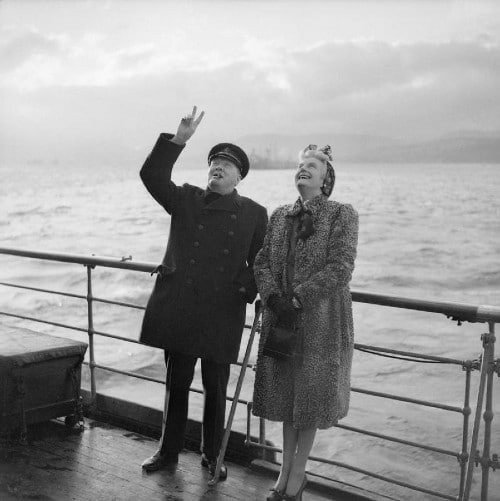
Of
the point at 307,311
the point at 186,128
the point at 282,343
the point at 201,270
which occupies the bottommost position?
the point at 282,343

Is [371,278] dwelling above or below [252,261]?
below

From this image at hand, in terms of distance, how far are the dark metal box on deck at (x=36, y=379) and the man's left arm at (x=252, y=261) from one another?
1.25 m

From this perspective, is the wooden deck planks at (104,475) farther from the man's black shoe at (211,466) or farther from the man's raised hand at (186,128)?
the man's raised hand at (186,128)

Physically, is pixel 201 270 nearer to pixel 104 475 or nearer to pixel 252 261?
pixel 252 261

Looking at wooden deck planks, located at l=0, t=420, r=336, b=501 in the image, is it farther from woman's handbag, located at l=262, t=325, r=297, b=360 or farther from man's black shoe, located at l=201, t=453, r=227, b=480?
woman's handbag, located at l=262, t=325, r=297, b=360

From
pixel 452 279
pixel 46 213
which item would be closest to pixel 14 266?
pixel 46 213

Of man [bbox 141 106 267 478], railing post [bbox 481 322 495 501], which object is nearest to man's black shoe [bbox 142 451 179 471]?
man [bbox 141 106 267 478]

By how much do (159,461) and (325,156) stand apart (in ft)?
5.73

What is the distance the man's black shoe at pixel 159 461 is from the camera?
11.2 ft

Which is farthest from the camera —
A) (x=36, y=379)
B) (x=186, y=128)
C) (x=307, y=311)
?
(x=36, y=379)

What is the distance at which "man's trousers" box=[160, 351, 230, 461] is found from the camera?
134 inches

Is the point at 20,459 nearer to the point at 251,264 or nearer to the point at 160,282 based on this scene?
the point at 160,282

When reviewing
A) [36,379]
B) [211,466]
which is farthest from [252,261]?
[36,379]

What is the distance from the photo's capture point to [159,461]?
3.46 metres
